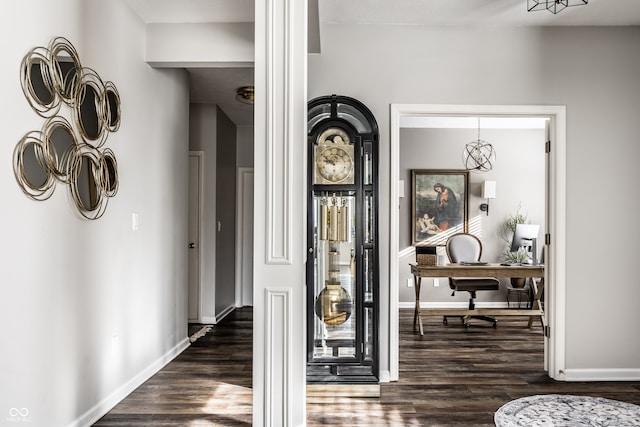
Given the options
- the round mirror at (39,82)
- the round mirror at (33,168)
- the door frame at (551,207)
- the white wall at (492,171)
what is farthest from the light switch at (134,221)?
the white wall at (492,171)

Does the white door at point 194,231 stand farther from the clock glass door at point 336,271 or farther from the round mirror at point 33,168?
the round mirror at point 33,168

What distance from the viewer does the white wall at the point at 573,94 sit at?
374 centimetres

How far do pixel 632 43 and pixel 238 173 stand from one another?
16.1ft

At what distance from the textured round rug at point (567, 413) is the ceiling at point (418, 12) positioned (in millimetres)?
2569

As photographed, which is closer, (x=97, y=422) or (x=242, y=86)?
(x=97, y=422)

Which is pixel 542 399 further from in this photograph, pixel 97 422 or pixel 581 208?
pixel 97 422

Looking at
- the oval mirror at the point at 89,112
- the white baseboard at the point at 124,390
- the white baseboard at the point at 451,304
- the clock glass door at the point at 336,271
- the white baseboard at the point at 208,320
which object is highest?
the oval mirror at the point at 89,112

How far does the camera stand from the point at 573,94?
381 cm

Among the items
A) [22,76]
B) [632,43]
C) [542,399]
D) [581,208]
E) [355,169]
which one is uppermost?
[632,43]

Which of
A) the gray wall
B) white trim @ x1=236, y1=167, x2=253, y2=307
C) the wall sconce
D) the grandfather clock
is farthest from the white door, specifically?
the wall sconce

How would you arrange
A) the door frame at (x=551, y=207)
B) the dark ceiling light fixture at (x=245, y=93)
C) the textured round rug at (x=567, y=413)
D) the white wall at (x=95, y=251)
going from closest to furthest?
the textured round rug at (x=567, y=413)
the white wall at (x=95, y=251)
the door frame at (x=551, y=207)
the dark ceiling light fixture at (x=245, y=93)

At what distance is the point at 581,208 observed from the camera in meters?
3.80

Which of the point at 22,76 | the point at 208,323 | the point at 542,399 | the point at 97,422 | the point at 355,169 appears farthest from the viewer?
the point at 208,323

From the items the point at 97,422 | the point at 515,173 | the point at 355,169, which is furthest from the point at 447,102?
the point at 515,173
